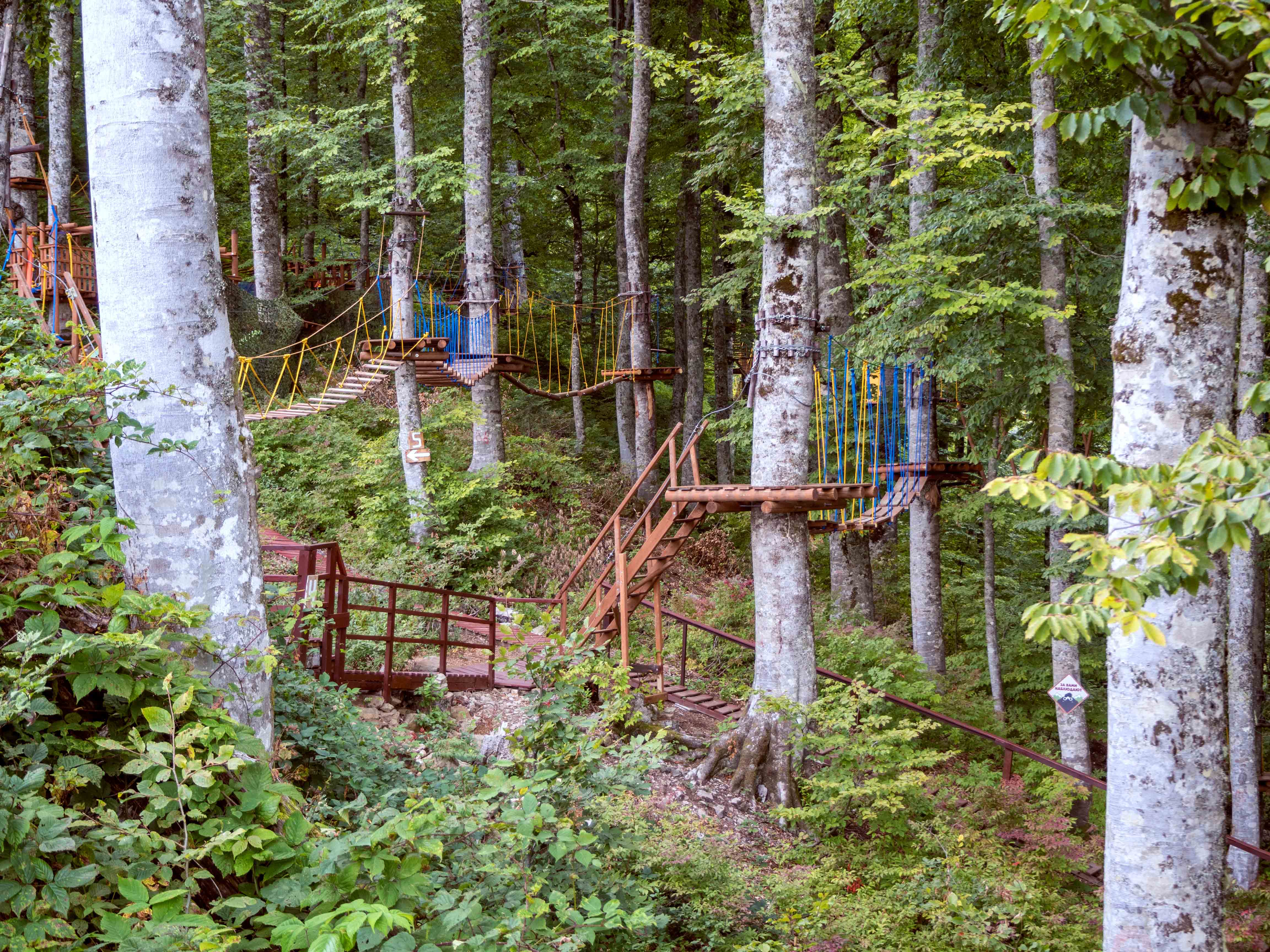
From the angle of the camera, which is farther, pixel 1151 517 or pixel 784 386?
pixel 784 386

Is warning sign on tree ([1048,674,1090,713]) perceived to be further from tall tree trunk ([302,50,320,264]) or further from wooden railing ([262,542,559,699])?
tall tree trunk ([302,50,320,264])

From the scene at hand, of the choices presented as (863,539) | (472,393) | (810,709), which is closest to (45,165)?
(472,393)

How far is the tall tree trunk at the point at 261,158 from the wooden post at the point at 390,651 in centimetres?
1093

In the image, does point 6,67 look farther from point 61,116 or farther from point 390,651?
point 61,116

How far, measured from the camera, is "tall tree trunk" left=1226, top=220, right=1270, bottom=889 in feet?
32.3

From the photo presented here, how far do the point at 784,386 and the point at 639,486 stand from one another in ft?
12.9

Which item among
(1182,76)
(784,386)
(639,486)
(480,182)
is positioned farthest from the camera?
(480,182)

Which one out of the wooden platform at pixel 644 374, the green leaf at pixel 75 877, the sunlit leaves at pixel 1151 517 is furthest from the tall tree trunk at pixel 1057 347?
the green leaf at pixel 75 877

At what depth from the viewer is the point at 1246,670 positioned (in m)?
10.1

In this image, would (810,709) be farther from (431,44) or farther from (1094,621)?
(431,44)

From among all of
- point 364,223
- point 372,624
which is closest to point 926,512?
point 372,624

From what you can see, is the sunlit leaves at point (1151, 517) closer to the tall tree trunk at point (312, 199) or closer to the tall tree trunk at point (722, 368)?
the tall tree trunk at point (722, 368)

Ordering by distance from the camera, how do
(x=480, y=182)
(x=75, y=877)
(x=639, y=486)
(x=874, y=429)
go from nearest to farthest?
(x=75, y=877) → (x=874, y=429) → (x=639, y=486) → (x=480, y=182)

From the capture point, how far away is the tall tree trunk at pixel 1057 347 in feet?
32.1
